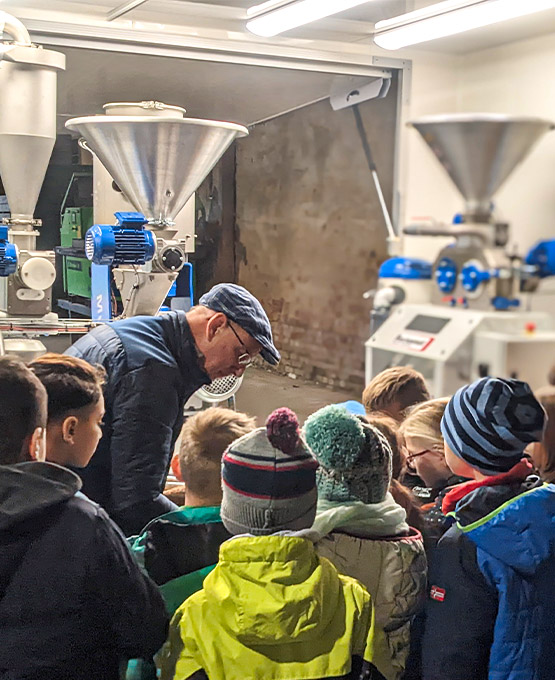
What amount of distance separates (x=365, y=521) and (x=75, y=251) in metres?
0.87

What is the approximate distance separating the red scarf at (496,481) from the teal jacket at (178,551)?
1.64 feet

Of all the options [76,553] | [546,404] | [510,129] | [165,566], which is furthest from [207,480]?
[510,129]

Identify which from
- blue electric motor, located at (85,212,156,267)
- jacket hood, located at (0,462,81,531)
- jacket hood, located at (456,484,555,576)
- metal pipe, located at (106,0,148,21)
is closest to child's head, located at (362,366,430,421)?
jacket hood, located at (456,484,555,576)

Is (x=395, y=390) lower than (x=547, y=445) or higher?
higher

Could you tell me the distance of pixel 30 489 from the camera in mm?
1712

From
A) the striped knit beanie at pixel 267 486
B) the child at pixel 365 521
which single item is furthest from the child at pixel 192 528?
the child at pixel 365 521

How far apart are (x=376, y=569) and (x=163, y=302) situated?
0.76 m

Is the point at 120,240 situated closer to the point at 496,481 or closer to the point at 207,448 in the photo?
the point at 207,448

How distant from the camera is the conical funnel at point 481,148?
1692 mm

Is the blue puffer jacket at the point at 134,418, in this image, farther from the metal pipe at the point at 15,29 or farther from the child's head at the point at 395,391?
the metal pipe at the point at 15,29

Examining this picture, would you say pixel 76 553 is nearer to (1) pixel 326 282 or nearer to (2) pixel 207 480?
(2) pixel 207 480

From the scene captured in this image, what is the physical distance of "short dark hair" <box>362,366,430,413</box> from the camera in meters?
2.02

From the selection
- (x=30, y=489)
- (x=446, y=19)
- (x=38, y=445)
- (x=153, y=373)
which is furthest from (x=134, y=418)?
(x=446, y=19)

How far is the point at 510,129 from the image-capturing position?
173cm
